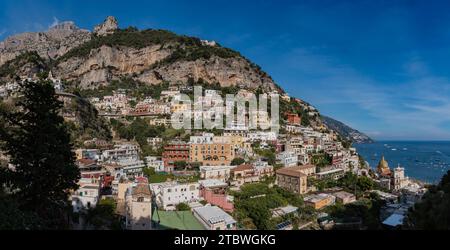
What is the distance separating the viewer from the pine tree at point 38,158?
803 cm

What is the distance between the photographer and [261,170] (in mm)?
27016

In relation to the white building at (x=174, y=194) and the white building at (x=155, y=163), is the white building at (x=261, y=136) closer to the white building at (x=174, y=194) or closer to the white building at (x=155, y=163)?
the white building at (x=155, y=163)

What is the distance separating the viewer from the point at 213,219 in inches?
627

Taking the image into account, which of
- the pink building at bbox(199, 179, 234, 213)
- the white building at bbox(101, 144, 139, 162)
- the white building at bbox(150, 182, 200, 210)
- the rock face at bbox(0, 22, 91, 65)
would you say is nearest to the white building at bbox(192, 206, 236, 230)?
the pink building at bbox(199, 179, 234, 213)

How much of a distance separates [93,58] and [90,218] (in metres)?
54.7

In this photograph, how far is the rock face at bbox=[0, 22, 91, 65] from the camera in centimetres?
7629

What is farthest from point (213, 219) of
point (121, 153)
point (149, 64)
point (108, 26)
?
point (108, 26)

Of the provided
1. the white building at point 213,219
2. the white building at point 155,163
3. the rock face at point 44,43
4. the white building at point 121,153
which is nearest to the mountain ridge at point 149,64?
the rock face at point 44,43

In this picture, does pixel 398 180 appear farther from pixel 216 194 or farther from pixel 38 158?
pixel 38 158

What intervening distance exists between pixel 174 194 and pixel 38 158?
1190cm

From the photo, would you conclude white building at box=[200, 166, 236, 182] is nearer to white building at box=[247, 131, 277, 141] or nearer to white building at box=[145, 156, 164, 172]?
white building at box=[145, 156, 164, 172]

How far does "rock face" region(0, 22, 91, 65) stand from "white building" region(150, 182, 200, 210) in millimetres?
67396
